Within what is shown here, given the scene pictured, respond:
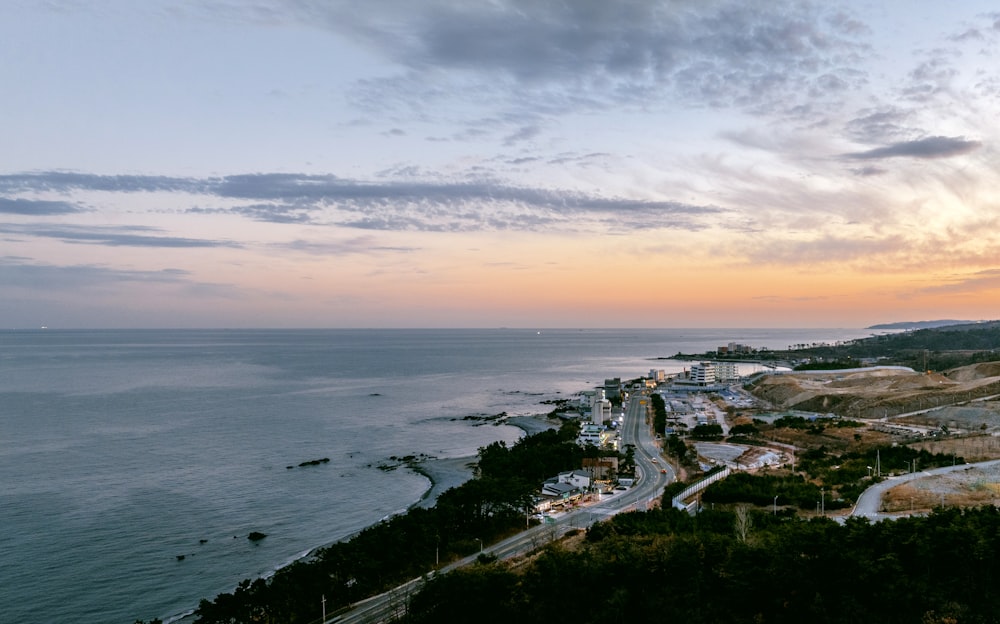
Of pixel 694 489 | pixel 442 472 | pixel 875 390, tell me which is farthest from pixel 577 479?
pixel 875 390

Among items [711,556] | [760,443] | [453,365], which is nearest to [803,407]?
[760,443]

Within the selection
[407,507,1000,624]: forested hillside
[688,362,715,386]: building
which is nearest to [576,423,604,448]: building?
[407,507,1000,624]: forested hillside

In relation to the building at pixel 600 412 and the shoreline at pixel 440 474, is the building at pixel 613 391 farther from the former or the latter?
the shoreline at pixel 440 474

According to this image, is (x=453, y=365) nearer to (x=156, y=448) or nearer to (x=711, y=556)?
(x=156, y=448)

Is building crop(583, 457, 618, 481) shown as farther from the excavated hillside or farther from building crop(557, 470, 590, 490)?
the excavated hillside

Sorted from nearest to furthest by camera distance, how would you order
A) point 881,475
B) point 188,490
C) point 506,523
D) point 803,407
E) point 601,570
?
1. point 601,570
2. point 506,523
3. point 881,475
4. point 188,490
5. point 803,407

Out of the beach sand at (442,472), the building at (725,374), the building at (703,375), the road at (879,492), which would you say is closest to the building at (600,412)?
the beach sand at (442,472)

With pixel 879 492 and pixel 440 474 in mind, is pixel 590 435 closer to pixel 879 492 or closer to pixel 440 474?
pixel 440 474
